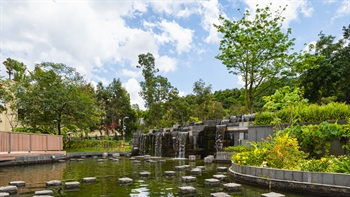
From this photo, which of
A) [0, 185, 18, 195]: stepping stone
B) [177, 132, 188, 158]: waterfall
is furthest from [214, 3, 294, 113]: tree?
[0, 185, 18, 195]: stepping stone

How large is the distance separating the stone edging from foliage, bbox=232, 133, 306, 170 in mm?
583

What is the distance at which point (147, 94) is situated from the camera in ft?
157

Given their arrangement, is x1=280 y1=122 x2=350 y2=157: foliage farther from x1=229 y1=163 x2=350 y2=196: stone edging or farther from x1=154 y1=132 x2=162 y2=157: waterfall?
x1=154 y1=132 x2=162 y2=157: waterfall

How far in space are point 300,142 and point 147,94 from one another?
3677 cm

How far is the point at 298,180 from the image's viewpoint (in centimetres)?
909

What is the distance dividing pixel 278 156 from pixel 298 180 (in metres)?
1.58

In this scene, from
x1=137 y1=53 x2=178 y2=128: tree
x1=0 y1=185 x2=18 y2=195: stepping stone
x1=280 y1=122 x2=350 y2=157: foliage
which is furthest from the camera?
x1=137 y1=53 x2=178 y2=128: tree

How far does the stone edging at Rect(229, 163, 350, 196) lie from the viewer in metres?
8.09

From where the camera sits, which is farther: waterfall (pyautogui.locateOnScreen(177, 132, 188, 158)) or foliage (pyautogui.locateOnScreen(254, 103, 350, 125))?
waterfall (pyautogui.locateOnScreen(177, 132, 188, 158))

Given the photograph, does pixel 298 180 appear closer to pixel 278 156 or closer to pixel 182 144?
pixel 278 156

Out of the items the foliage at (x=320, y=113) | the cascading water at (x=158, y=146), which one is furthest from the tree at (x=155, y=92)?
the foliage at (x=320, y=113)

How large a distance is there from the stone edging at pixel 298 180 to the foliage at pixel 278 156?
58cm

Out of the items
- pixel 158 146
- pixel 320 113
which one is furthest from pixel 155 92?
pixel 320 113

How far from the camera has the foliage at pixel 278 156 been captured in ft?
34.5
